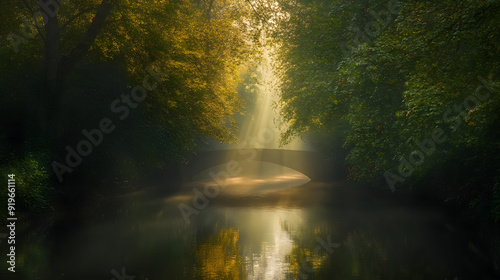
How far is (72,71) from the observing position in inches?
873

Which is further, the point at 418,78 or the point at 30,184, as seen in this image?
the point at 30,184

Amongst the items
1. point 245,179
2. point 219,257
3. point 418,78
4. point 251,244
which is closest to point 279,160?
point 245,179

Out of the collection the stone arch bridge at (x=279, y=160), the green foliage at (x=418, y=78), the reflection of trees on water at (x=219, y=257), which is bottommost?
the reflection of trees on water at (x=219, y=257)

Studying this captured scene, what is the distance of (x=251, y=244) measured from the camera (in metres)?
16.2

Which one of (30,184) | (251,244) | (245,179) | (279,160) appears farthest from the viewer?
(245,179)

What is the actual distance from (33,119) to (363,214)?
14.6 meters

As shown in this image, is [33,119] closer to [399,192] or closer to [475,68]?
[475,68]

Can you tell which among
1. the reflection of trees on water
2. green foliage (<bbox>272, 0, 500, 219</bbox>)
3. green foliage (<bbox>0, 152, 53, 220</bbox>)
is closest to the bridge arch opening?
green foliage (<bbox>272, 0, 500, 219</bbox>)

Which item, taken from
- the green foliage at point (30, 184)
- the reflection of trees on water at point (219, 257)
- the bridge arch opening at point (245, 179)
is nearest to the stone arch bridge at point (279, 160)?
the bridge arch opening at point (245, 179)

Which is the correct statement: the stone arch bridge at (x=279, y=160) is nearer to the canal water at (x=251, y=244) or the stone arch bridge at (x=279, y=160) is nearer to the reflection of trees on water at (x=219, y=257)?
the canal water at (x=251, y=244)

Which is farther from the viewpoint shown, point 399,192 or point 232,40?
point 232,40

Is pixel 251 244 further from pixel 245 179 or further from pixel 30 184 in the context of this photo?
pixel 245 179

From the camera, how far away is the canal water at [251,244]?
12156 mm

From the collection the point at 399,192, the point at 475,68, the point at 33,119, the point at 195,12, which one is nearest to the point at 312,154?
the point at 399,192
